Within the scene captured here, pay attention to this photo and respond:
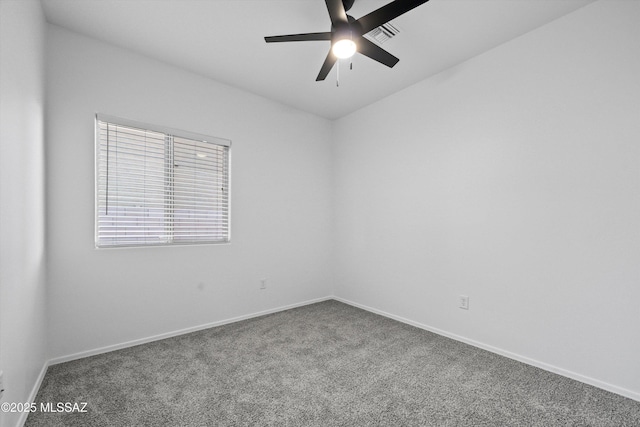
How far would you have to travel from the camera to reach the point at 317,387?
2.03m

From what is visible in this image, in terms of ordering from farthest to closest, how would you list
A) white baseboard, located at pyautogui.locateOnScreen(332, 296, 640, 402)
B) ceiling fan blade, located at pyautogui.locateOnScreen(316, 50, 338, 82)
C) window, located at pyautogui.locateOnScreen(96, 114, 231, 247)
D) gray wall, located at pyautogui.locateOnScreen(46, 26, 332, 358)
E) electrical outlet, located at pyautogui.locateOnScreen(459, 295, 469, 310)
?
1. electrical outlet, located at pyautogui.locateOnScreen(459, 295, 469, 310)
2. window, located at pyautogui.locateOnScreen(96, 114, 231, 247)
3. gray wall, located at pyautogui.locateOnScreen(46, 26, 332, 358)
4. ceiling fan blade, located at pyautogui.locateOnScreen(316, 50, 338, 82)
5. white baseboard, located at pyautogui.locateOnScreen(332, 296, 640, 402)

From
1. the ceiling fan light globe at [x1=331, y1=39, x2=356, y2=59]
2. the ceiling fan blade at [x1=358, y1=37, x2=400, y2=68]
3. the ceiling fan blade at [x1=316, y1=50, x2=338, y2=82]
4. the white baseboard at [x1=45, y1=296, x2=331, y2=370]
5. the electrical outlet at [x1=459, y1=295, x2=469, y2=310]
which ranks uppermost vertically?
the ceiling fan blade at [x1=358, y1=37, x2=400, y2=68]

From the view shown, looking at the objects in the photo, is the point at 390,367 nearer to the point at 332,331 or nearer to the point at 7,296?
the point at 332,331

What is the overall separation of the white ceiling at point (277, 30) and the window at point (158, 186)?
2.39ft

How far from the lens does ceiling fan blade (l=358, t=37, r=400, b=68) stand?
1.97 metres

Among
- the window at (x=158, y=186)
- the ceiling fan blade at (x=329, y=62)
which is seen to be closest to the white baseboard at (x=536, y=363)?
the window at (x=158, y=186)

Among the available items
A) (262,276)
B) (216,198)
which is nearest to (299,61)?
(216,198)

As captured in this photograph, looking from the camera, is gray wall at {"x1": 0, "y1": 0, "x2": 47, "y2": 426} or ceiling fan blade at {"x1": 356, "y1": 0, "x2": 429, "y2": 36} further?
ceiling fan blade at {"x1": 356, "y1": 0, "x2": 429, "y2": 36}

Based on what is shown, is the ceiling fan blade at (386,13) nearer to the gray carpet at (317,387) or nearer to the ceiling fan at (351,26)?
the ceiling fan at (351,26)

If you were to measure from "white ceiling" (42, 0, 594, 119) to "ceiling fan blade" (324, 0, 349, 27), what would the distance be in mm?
406

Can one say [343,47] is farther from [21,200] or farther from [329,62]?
[21,200]

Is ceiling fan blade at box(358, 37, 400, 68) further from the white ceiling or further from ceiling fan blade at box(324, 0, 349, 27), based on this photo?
the white ceiling

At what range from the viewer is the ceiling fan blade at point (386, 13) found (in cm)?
161

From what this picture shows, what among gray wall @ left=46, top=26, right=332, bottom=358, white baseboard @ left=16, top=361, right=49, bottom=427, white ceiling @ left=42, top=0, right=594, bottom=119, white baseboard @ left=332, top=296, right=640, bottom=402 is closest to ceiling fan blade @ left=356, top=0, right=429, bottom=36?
white ceiling @ left=42, top=0, right=594, bottom=119
